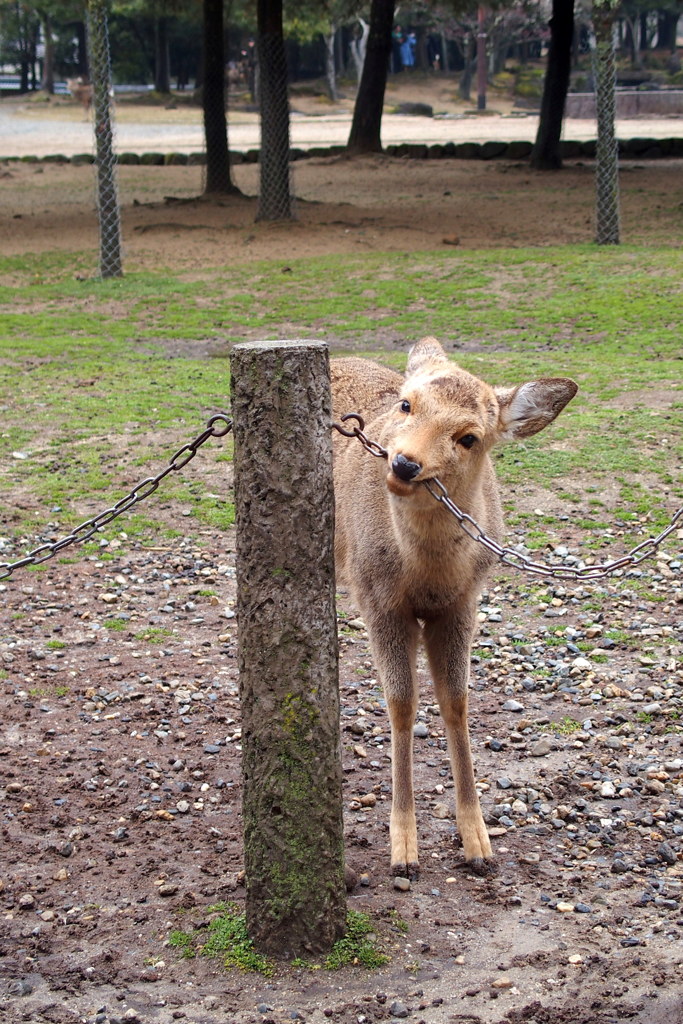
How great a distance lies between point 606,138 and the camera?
14.7m

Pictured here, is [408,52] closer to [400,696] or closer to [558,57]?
[558,57]

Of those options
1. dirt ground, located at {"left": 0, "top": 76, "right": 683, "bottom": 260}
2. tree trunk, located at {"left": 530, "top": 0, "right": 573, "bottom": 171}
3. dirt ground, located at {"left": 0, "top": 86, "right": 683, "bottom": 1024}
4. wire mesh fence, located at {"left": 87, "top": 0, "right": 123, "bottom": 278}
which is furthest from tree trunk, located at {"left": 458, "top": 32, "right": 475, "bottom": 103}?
dirt ground, located at {"left": 0, "top": 86, "right": 683, "bottom": 1024}

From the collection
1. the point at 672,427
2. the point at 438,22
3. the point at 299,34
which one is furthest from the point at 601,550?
the point at 438,22

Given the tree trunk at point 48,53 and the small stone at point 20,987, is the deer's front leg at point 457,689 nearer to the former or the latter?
the small stone at point 20,987

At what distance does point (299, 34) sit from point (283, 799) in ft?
167

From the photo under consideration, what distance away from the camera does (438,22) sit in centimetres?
6000

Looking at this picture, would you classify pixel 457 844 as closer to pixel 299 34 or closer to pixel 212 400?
pixel 212 400

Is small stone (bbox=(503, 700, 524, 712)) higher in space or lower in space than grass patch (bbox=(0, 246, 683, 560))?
lower

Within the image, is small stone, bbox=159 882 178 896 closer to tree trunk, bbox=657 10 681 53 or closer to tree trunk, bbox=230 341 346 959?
tree trunk, bbox=230 341 346 959

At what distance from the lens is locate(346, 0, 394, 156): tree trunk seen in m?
25.2

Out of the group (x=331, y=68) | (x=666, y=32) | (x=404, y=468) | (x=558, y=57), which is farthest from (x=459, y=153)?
(x=666, y=32)

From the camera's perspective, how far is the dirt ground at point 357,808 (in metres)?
3.49

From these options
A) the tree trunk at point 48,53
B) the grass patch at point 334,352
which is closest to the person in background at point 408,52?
the tree trunk at point 48,53

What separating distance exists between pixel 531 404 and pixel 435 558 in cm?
62
